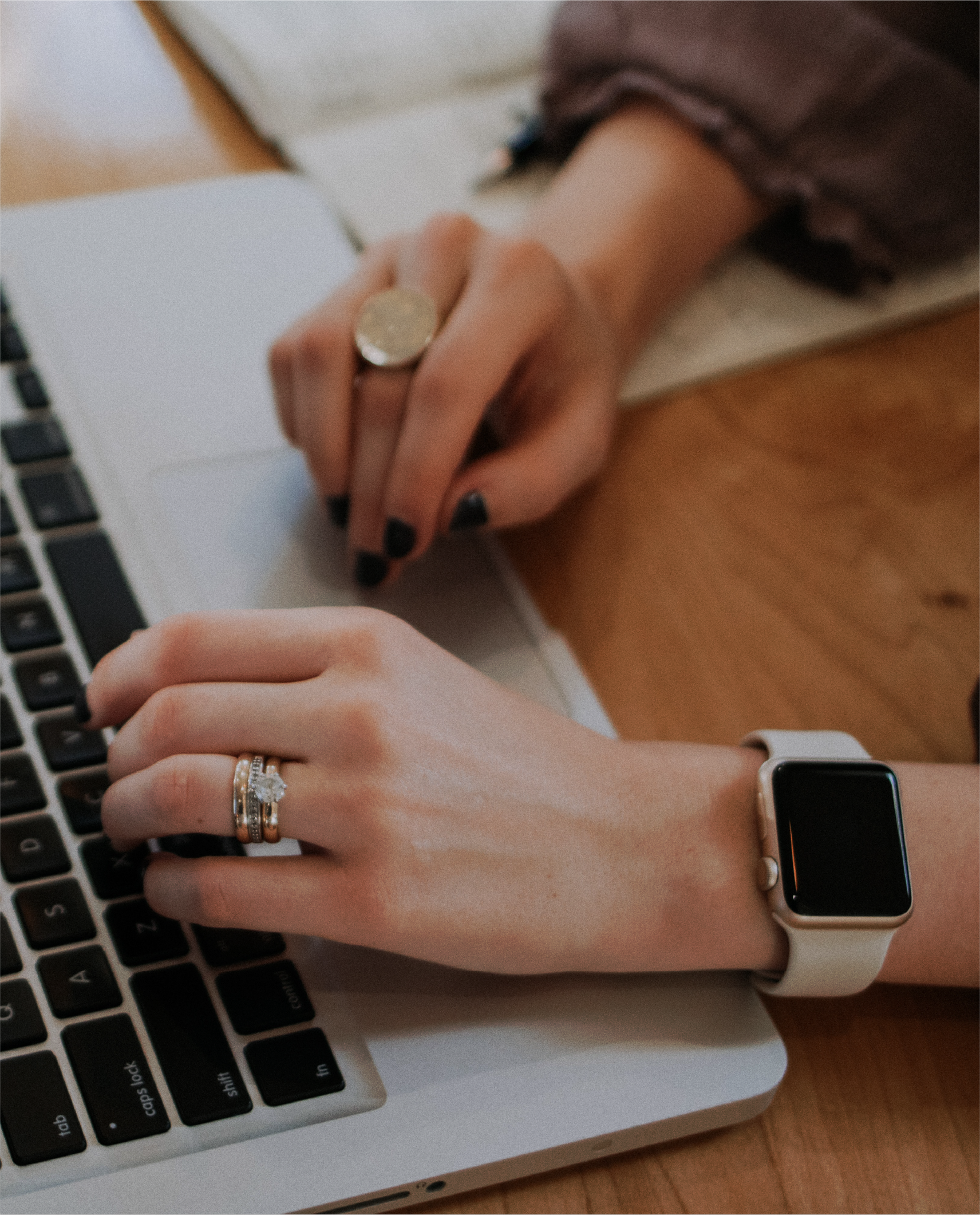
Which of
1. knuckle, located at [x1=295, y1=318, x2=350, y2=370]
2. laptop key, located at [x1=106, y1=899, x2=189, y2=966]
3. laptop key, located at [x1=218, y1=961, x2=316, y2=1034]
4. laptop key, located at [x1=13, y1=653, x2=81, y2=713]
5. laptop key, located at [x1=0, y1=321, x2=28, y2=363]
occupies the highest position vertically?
knuckle, located at [x1=295, y1=318, x2=350, y2=370]

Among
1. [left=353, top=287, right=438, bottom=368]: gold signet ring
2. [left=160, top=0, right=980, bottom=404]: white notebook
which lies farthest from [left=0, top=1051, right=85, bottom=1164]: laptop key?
[left=160, top=0, right=980, bottom=404]: white notebook

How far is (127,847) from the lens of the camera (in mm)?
387

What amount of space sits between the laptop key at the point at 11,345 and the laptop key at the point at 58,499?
77 millimetres

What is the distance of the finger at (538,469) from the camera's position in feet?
1.66

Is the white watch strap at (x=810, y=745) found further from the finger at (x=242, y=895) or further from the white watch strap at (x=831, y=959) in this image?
the finger at (x=242, y=895)

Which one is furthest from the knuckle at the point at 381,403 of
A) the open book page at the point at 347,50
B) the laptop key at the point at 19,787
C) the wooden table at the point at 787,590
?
the open book page at the point at 347,50

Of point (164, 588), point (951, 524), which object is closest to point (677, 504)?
point (951, 524)

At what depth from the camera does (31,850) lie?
1.24 feet

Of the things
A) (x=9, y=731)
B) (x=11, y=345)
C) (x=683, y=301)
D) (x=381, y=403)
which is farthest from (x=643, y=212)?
(x=9, y=731)

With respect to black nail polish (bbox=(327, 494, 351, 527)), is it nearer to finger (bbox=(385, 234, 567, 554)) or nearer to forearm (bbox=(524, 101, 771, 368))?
finger (bbox=(385, 234, 567, 554))

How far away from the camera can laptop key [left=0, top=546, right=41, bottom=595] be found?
1.46ft

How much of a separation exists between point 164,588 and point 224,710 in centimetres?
11

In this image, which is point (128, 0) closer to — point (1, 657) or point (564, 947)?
point (1, 657)

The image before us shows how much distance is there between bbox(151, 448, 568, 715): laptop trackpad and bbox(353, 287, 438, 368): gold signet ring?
83mm
